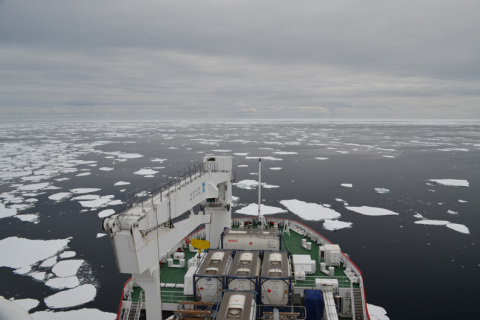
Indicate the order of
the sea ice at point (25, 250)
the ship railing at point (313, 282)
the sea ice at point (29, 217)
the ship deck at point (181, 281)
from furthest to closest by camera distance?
the sea ice at point (29, 217)
the sea ice at point (25, 250)
the ship railing at point (313, 282)
the ship deck at point (181, 281)

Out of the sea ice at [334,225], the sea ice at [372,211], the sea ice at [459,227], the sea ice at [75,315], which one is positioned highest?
the sea ice at [459,227]

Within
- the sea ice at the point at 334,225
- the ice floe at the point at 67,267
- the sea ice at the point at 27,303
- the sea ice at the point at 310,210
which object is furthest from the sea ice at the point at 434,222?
the sea ice at the point at 27,303

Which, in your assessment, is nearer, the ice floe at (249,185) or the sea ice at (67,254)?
the sea ice at (67,254)

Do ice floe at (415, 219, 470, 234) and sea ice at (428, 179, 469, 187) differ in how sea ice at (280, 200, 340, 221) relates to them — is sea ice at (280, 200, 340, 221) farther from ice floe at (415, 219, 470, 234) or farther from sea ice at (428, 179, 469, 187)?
sea ice at (428, 179, 469, 187)

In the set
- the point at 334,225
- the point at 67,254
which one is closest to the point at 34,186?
the point at 67,254

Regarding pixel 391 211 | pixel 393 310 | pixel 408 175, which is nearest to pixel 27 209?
pixel 393 310

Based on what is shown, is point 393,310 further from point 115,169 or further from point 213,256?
point 115,169

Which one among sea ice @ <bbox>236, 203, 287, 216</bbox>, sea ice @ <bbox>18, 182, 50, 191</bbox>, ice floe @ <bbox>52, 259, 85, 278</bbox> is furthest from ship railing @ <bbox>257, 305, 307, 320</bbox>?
sea ice @ <bbox>18, 182, 50, 191</bbox>

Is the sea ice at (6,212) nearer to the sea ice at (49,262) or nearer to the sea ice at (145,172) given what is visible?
the sea ice at (49,262)
